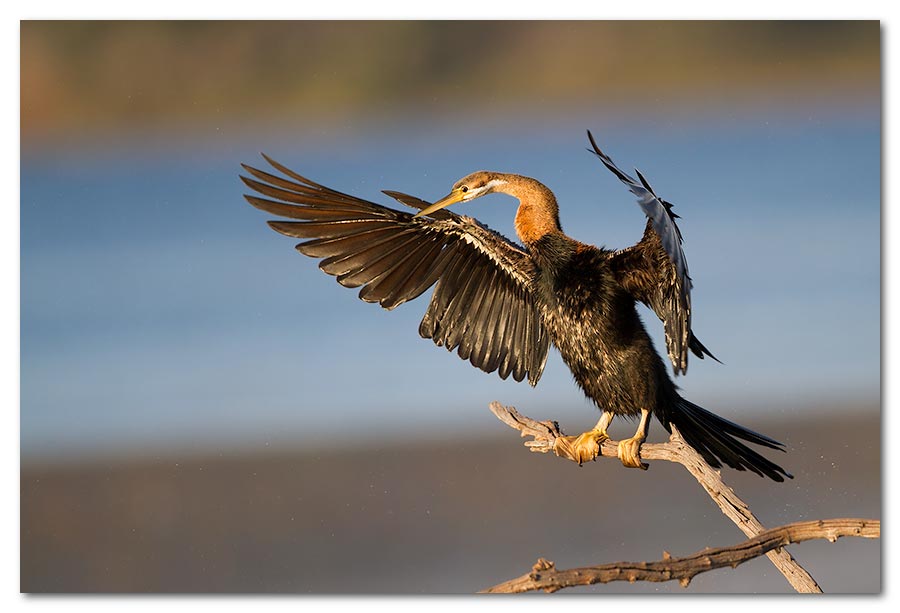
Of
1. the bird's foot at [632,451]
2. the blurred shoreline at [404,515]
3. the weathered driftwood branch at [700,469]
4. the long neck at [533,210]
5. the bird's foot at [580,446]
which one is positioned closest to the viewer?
the weathered driftwood branch at [700,469]

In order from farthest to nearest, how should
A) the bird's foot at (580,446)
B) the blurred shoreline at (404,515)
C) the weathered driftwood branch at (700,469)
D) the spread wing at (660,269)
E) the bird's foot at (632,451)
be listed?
the blurred shoreline at (404,515) < the bird's foot at (580,446) < the bird's foot at (632,451) < the weathered driftwood branch at (700,469) < the spread wing at (660,269)

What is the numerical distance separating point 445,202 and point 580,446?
2.71 feet

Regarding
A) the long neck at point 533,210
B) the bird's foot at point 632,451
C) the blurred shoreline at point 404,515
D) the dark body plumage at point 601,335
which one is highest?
the long neck at point 533,210

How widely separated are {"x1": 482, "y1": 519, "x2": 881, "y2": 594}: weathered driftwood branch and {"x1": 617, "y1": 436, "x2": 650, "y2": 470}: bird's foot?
335mm

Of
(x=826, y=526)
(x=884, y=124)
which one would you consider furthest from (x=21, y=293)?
(x=884, y=124)

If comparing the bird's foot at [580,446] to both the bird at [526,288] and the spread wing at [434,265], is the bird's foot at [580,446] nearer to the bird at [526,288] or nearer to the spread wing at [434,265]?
the bird at [526,288]

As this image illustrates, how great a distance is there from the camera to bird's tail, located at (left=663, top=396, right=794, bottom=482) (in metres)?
3.28

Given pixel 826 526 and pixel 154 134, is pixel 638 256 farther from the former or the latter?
pixel 154 134

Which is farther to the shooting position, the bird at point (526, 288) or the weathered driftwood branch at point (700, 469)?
the bird at point (526, 288)

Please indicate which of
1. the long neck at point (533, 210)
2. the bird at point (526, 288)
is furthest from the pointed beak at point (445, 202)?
the long neck at point (533, 210)

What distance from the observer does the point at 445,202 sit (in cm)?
342

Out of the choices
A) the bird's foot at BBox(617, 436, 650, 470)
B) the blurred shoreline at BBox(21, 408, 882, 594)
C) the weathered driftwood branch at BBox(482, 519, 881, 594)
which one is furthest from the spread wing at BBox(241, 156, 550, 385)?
the weathered driftwood branch at BBox(482, 519, 881, 594)

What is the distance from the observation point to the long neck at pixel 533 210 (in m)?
3.33

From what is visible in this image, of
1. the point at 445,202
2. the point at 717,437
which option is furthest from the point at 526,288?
the point at 717,437
